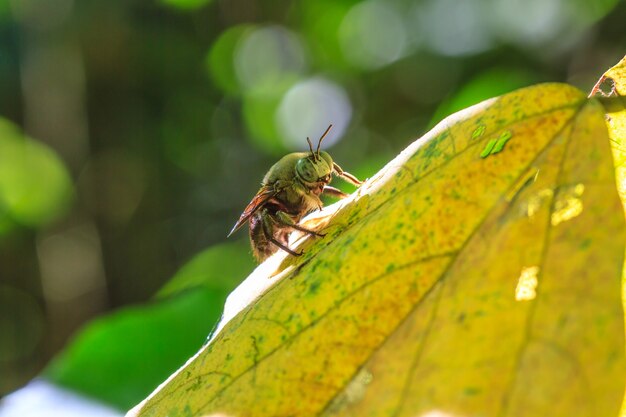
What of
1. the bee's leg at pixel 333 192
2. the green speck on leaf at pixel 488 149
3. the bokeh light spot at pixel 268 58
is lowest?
the green speck on leaf at pixel 488 149

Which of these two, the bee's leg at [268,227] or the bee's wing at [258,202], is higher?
the bee's wing at [258,202]

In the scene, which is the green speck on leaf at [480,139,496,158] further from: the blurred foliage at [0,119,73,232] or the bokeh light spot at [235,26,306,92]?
the blurred foliage at [0,119,73,232]

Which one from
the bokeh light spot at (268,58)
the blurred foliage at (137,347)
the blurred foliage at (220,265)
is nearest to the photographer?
the blurred foliage at (137,347)

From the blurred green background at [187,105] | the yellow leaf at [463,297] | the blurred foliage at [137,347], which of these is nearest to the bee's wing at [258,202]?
the blurred foliage at [137,347]

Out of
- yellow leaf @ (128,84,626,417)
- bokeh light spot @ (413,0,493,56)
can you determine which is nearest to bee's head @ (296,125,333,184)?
yellow leaf @ (128,84,626,417)

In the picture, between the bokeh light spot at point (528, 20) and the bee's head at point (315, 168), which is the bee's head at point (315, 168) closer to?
the bee's head at point (315, 168)

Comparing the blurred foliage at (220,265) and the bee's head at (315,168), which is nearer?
the bee's head at (315,168)

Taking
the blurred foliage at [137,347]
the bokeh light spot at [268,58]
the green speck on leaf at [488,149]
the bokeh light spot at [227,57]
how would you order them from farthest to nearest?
the bokeh light spot at [227,57]
the bokeh light spot at [268,58]
the blurred foliage at [137,347]
the green speck on leaf at [488,149]
